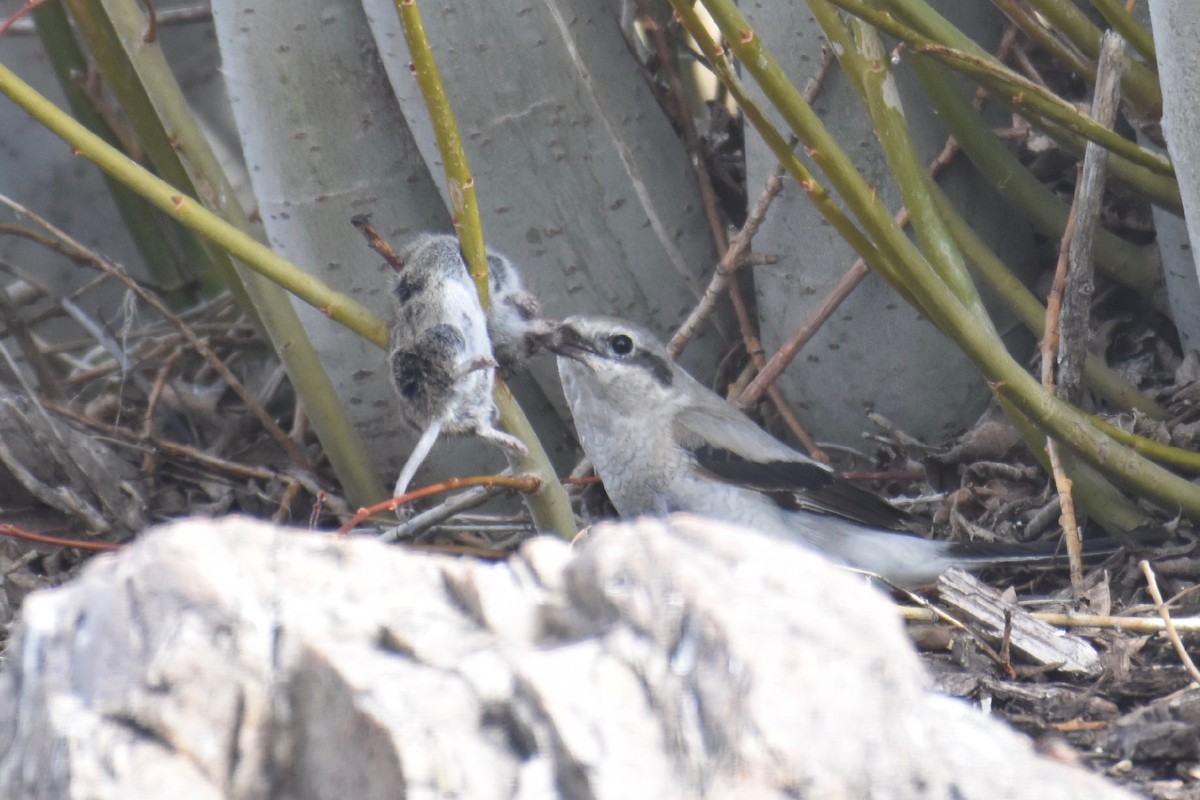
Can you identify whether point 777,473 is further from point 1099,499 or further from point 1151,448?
point 1151,448

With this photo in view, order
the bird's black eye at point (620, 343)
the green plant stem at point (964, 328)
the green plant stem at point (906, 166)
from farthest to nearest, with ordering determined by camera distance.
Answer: the bird's black eye at point (620, 343), the green plant stem at point (906, 166), the green plant stem at point (964, 328)

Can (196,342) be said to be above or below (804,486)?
above

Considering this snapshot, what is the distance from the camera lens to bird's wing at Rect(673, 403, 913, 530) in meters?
3.62

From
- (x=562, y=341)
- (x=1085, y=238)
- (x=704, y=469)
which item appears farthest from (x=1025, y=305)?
(x=562, y=341)

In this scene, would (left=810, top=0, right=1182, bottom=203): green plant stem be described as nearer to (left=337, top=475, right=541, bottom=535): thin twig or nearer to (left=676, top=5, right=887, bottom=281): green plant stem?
(left=676, top=5, right=887, bottom=281): green plant stem

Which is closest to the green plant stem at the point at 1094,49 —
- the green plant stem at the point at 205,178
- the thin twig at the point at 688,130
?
the thin twig at the point at 688,130

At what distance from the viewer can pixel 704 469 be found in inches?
145

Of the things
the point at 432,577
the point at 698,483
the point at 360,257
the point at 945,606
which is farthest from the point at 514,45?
the point at 432,577

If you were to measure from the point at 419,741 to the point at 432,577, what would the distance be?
1.02ft

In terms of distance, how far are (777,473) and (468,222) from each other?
58.6 inches

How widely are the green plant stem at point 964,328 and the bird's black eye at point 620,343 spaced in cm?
101

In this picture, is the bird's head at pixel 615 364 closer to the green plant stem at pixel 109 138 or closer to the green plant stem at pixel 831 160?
the green plant stem at pixel 831 160

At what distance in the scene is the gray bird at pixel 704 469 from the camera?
362cm

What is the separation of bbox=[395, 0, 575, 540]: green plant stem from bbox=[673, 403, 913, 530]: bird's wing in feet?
Answer: 2.86
